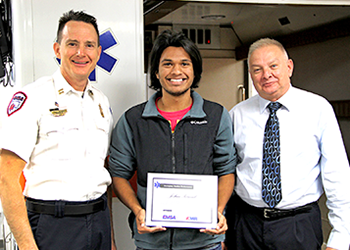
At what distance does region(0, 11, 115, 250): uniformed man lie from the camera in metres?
1.77

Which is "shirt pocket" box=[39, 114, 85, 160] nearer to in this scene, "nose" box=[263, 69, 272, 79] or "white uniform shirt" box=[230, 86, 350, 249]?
"white uniform shirt" box=[230, 86, 350, 249]

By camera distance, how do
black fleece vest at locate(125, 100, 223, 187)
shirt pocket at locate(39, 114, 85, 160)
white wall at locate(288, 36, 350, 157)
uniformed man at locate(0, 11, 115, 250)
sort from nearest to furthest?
uniformed man at locate(0, 11, 115, 250), shirt pocket at locate(39, 114, 85, 160), black fleece vest at locate(125, 100, 223, 187), white wall at locate(288, 36, 350, 157)

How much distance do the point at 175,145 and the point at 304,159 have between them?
775mm

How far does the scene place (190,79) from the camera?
2229mm

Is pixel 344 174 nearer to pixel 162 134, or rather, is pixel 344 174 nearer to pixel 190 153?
pixel 190 153

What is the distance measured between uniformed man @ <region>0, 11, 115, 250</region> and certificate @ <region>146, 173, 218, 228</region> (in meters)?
0.27

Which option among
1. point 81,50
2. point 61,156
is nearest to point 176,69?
point 81,50

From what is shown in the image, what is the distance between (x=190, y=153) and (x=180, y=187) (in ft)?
0.69

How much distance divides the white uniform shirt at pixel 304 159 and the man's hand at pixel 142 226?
614 mm

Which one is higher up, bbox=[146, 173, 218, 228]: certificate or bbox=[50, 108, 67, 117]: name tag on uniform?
bbox=[50, 108, 67, 117]: name tag on uniform

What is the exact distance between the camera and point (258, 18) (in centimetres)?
607

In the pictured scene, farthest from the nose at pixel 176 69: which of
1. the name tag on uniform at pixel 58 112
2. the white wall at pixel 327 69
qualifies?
the white wall at pixel 327 69

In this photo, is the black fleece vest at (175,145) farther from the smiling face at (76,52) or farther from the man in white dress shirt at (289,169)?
the smiling face at (76,52)

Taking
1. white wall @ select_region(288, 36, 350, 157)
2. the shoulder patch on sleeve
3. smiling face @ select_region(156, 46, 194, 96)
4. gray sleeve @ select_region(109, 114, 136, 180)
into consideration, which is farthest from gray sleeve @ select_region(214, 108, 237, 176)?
white wall @ select_region(288, 36, 350, 157)
